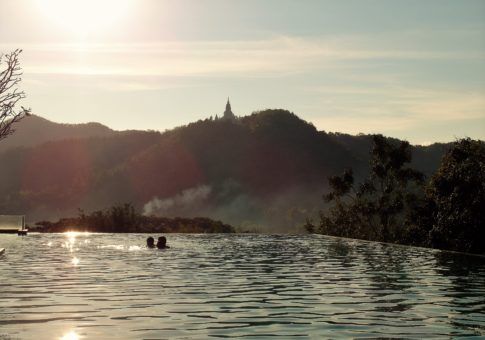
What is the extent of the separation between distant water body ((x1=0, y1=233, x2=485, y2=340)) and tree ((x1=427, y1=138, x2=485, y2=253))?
2584mm

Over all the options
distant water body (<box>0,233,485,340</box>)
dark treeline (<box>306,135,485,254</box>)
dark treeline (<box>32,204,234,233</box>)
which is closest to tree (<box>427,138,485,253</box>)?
dark treeline (<box>306,135,485,254</box>)

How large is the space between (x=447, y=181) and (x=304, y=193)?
12474 cm

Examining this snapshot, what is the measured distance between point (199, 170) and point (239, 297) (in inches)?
5835

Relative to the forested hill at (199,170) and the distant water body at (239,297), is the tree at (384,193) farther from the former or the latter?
the forested hill at (199,170)

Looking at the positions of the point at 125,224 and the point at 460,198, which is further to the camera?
the point at 125,224

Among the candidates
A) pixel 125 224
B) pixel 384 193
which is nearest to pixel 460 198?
pixel 384 193

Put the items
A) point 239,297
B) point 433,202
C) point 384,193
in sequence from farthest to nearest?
point 384,193, point 433,202, point 239,297

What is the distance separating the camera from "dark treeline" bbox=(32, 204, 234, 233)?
2739 inches

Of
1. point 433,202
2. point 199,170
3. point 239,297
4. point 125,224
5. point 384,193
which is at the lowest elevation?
point 239,297

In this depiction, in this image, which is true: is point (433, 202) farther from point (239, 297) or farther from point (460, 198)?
point (239, 297)

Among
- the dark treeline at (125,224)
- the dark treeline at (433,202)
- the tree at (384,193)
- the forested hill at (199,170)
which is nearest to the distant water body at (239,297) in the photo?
the dark treeline at (433,202)

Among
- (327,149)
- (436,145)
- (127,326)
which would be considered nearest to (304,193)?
(327,149)

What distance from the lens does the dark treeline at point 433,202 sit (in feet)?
116

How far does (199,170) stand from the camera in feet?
545
